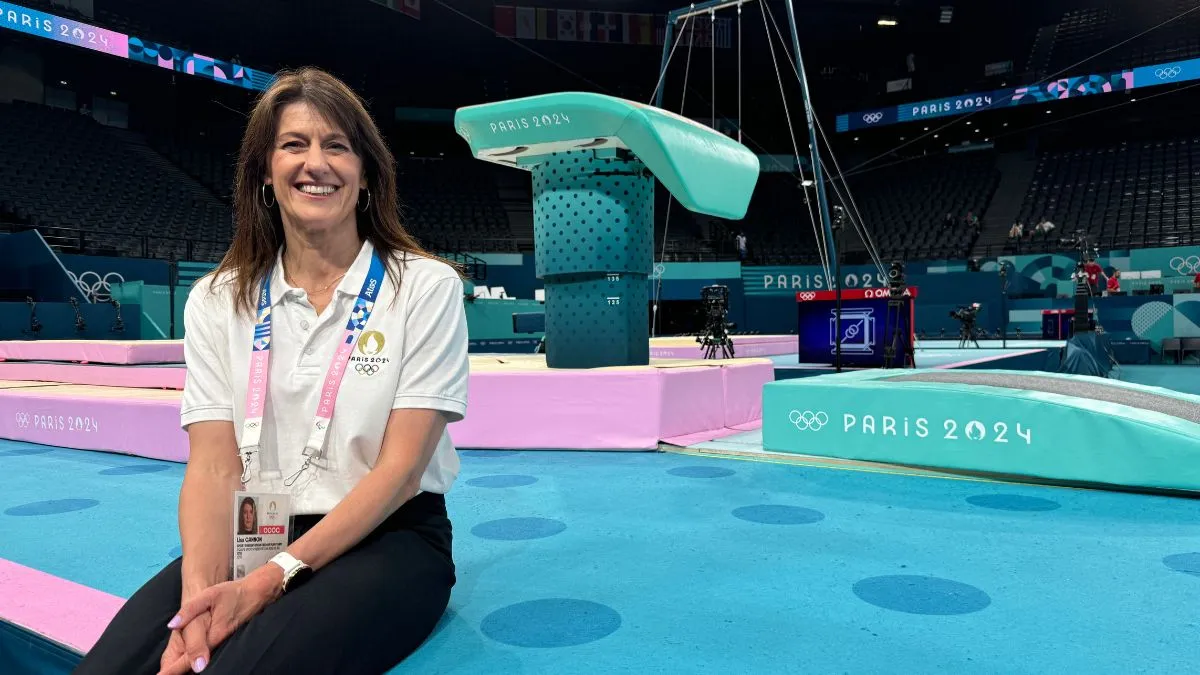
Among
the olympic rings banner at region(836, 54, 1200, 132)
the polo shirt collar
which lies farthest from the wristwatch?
the olympic rings banner at region(836, 54, 1200, 132)

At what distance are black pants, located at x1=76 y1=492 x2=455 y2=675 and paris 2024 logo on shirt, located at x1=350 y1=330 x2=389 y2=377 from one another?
261 mm

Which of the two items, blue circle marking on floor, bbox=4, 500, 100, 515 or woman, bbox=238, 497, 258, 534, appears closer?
woman, bbox=238, 497, 258, 534

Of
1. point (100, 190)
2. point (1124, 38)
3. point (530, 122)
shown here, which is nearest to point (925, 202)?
point (1124, 38)

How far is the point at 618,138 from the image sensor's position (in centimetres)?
320

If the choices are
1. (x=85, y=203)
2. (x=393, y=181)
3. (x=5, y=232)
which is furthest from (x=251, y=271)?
(x=85, y=203)

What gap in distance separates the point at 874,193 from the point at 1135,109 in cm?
655

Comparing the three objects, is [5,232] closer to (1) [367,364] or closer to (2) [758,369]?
(2) [758,369]

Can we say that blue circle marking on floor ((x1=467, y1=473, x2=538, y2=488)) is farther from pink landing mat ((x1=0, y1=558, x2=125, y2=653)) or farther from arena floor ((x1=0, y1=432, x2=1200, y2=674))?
pink landing mat ((x1=0, y1=558, x2=125, y2=653))

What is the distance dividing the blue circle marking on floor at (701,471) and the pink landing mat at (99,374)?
264cm

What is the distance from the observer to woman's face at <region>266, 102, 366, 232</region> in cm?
118

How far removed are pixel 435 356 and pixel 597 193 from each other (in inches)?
92.3

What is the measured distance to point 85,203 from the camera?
42.2 feet

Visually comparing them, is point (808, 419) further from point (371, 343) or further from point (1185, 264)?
point (1185, 264)

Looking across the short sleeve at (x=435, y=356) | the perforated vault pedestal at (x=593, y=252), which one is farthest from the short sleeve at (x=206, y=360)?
the perforated vault pedestal at (x=593, y=252)
